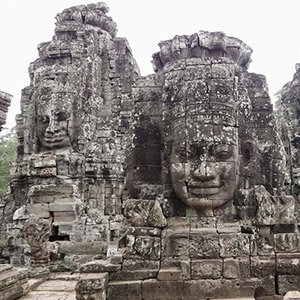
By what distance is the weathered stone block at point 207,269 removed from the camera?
5.48m

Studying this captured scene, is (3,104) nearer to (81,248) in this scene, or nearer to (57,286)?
(57,286)

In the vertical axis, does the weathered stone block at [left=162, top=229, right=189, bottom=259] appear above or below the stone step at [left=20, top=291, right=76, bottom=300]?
above

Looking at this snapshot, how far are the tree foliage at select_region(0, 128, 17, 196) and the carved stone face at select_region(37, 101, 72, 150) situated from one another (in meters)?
17.6

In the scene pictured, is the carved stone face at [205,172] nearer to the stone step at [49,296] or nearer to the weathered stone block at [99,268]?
the weathered stone block at [99,268]

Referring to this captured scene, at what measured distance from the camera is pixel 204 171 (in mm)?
5781

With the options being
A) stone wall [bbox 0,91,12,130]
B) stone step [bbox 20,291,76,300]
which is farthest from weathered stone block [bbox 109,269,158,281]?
stone wall [bbox 0,91,12,130]

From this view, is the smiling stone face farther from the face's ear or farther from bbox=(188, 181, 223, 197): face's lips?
bbox=(188, 181, 223, 197): face's lips

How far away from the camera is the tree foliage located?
31688 millimetres

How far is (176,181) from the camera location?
5914 mm

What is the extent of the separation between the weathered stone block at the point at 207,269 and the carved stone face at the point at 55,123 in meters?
9.08

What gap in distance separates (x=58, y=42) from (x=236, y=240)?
445 inches

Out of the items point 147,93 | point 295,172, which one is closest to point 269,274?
point 147,93

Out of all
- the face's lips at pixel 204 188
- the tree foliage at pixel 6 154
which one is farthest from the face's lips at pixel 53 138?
the tree foliage at pixel 6 154

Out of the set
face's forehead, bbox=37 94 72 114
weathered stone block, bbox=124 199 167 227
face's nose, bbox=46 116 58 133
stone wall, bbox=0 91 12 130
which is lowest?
weathered stone block, bbox=124 199 167 227
